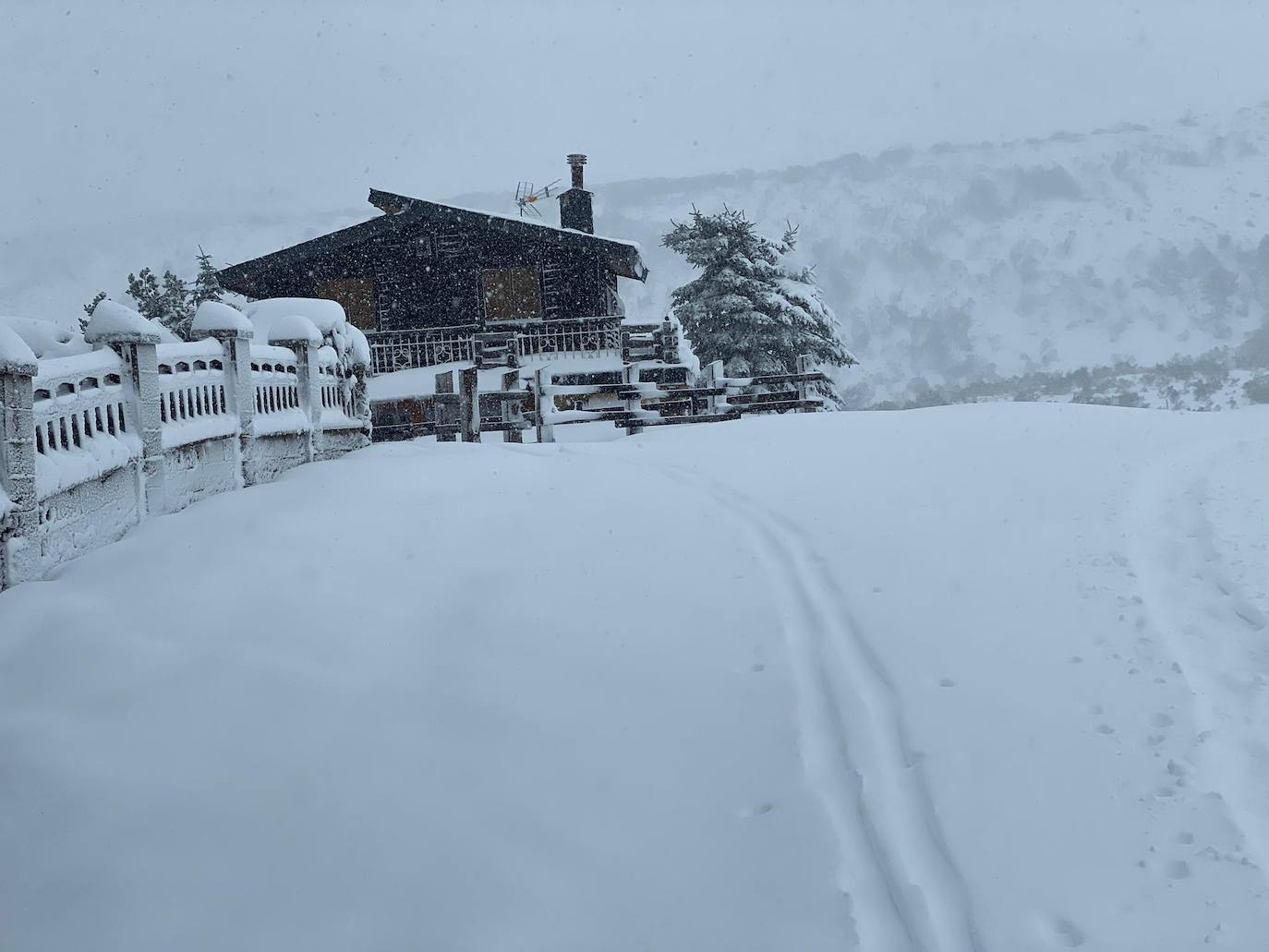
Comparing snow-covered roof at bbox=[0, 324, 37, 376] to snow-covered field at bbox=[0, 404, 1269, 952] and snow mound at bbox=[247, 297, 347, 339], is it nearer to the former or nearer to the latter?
snow-covered field at bbox=[0, 404, 1269, 952]

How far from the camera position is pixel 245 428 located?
9.13 m

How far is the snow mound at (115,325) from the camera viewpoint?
6.89 m

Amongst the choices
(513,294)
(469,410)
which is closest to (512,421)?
(469,410)

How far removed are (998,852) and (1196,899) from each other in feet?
2.15

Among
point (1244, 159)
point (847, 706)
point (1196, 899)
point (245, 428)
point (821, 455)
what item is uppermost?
point (1244, 159)

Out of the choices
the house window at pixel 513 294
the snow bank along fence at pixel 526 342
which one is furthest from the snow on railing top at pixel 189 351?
the house window at pixel 513 294

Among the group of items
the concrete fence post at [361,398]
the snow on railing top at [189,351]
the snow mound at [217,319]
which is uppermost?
the snow mound at [217,319]

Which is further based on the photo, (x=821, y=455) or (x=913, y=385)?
(x=913, y=385)

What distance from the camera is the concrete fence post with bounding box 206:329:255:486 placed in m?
9.02

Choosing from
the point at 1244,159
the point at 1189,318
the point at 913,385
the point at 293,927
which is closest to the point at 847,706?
the point at 293,927

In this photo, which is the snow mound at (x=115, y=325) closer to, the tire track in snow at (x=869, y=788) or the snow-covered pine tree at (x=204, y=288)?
the tire track in snow at (x=869, y=788)

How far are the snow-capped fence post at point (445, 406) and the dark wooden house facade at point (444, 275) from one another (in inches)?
417

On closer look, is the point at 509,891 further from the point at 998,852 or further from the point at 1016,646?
the point at 1016,646

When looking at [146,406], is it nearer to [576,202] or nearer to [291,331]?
[291,331]
